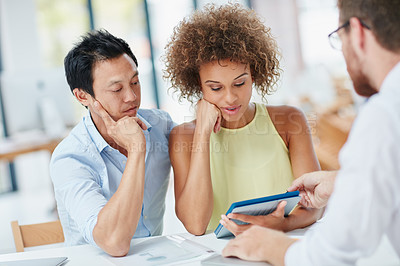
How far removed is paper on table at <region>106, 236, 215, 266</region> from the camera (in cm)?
136

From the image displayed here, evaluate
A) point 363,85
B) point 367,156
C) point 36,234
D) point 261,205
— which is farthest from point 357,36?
point 36,234

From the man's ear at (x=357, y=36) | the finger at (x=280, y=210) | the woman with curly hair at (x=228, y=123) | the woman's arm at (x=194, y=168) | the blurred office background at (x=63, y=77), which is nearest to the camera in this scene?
the man's ear at (x=357, y=36)

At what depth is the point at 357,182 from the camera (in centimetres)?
88

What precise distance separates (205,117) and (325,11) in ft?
25.7

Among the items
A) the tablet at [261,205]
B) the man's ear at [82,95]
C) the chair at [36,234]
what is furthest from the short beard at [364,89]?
the chair at [36,234]

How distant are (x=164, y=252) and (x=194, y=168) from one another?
0.42 m

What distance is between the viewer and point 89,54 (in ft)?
5.90

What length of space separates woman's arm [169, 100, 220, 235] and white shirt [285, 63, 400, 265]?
0.77 metres

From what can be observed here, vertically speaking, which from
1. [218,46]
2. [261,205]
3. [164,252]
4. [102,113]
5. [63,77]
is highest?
[63,77]

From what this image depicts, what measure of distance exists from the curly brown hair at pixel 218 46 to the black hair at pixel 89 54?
221mm

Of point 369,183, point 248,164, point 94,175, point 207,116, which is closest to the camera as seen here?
point 369,183

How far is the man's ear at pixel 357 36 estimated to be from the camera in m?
0.99

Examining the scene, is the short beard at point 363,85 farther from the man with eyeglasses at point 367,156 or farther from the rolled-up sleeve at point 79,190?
the rolled-up sleeve at point 79,190

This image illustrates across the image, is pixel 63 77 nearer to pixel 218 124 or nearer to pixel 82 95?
pixel 82 95
